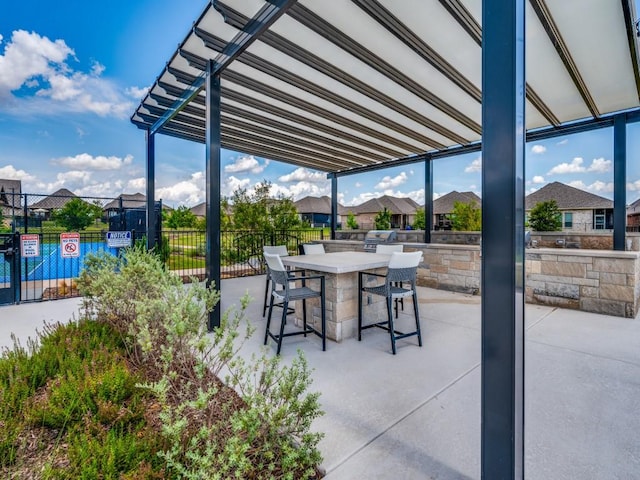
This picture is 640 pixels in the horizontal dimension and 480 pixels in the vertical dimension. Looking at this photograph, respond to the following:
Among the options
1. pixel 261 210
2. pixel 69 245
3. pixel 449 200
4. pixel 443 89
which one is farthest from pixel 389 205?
pixel 69 245

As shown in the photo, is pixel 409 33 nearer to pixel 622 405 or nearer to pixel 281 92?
pixel 281 92

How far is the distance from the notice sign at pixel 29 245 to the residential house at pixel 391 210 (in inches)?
1132

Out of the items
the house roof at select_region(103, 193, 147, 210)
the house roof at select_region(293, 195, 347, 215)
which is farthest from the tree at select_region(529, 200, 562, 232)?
the house roof at select_region(293, 195, 347, 215)

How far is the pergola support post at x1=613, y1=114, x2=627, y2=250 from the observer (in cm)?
459

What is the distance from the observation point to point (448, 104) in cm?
468

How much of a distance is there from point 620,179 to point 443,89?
123 inches

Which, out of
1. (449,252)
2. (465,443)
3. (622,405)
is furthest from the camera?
(449,252)

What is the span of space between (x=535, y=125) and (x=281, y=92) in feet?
15.1

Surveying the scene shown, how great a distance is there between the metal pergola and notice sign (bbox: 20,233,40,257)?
1920mm

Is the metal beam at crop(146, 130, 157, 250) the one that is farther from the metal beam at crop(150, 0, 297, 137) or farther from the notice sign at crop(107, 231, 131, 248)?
the metal beam at crop(150, 0, 297, 137)

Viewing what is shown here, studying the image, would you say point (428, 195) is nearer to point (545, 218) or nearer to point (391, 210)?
point (545, 218)

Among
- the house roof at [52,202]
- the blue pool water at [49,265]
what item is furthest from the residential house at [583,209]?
the house roof at [52,202]

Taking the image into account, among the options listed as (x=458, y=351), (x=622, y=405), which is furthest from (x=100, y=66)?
(x=622, y=405)

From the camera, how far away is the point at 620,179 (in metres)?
4.62
